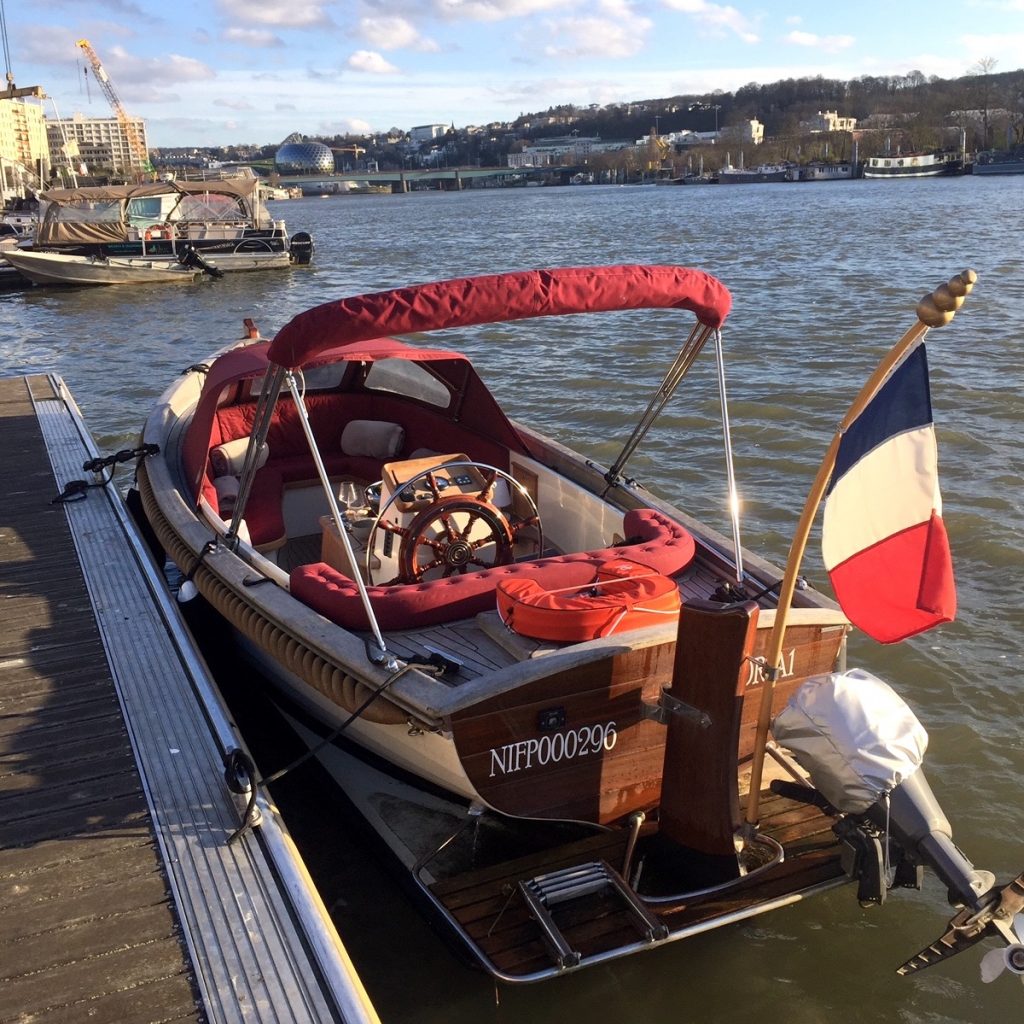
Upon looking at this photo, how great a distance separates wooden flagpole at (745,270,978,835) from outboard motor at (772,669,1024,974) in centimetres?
17

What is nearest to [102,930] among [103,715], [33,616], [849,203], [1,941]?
[1,941]

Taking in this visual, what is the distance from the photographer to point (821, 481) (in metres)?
4.00

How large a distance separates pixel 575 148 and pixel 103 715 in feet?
646

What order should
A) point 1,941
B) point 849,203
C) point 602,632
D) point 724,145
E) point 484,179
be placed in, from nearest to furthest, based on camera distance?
point 1,941 → point 602,632 → point 849,203 → point 724,145 → point 484,179

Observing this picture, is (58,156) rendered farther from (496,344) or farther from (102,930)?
(102,930)

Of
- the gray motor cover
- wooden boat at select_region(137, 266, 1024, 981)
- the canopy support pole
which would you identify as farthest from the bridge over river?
the gray motor cover

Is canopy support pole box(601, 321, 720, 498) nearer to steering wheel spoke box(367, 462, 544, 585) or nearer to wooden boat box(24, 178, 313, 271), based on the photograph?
steering wheel spoke box(367, 462, 544, 585)

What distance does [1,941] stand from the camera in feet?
12.3

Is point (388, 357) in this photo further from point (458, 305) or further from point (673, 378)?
point (458, 305)

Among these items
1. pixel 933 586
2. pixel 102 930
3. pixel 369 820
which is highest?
pixel 933 586

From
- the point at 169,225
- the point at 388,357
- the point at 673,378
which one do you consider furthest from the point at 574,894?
the point at 169,225

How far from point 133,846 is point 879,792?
304 centimetres

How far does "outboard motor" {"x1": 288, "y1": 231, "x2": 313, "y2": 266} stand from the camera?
3512cm

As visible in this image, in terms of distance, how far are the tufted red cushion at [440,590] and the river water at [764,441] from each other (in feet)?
4.14
